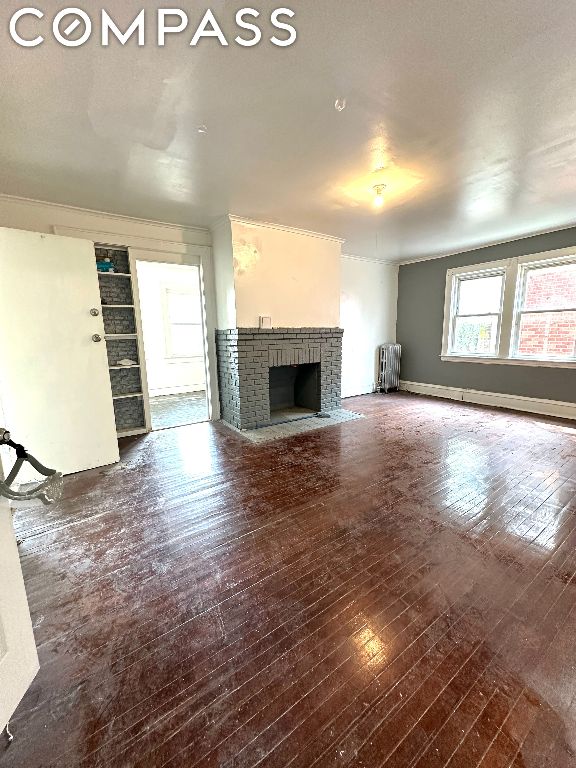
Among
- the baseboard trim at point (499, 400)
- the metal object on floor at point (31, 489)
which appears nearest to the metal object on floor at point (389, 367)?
the baseboard trim at point (499, 400)

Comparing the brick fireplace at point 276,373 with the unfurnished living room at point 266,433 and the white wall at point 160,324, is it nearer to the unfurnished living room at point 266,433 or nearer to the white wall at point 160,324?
the unfurnished living room at point 266,433

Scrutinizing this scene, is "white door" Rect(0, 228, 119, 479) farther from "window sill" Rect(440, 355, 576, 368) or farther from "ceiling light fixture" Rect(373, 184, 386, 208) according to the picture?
"window sill" Rect(440, 355, 576, 368)

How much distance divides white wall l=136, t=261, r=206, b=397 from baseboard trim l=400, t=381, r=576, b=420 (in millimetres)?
4570

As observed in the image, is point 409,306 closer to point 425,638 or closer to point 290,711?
point 425,638

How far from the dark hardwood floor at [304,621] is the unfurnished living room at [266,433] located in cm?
1

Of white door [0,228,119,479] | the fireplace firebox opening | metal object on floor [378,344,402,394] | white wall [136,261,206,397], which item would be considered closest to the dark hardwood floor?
white door [0,228,119,479]

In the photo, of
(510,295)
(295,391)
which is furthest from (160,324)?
(510,295)

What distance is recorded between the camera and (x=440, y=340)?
5871mm

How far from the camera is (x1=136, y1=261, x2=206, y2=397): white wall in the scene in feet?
19.9

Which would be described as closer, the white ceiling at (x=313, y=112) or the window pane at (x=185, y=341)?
the white ceiling at (x=313, y=112)

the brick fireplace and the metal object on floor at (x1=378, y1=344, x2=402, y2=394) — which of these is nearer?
the brick fireplace

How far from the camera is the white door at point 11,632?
93 cm

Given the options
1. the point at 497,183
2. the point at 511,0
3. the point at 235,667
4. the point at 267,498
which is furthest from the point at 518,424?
the point at 235,667

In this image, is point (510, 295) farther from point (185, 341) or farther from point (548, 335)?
point (185, 341)
